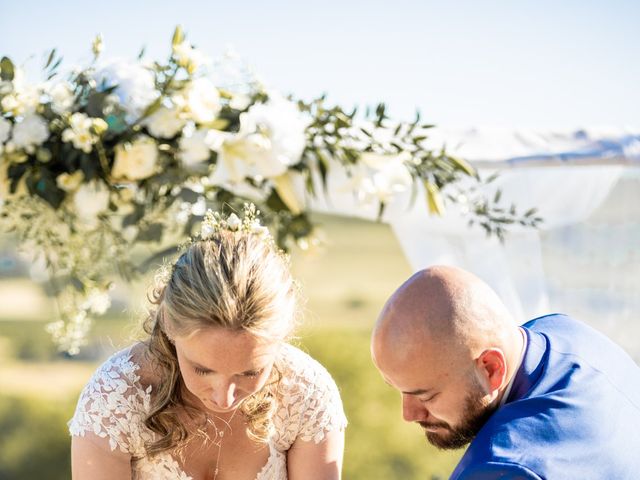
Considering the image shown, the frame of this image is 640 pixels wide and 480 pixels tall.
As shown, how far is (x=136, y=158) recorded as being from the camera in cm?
218

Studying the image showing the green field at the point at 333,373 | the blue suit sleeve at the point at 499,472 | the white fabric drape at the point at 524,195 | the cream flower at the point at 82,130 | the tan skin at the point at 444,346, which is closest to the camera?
the blue suit sleeve at the point at 499,472

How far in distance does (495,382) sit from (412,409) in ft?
0.56

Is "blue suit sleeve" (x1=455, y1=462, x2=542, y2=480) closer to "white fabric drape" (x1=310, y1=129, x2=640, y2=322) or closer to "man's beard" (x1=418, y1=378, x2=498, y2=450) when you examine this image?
"man's beard" (x1=418, y1=378, x2=498, y2=450)

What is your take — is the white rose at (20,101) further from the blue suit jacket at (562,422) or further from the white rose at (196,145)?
the blue suit jacket at (562,422)

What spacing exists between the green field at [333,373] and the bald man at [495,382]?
144 centimetres

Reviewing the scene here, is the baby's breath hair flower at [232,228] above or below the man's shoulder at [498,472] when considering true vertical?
above

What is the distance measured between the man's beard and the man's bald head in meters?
0.09

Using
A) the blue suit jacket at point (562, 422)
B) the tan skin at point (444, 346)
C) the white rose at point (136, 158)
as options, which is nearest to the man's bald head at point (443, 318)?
the tan skin at point (444, 346)

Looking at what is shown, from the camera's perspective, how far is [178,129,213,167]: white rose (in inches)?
87.1

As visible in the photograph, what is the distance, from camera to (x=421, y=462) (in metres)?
3.23

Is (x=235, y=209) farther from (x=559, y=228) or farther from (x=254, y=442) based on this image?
(x=559, y=228)

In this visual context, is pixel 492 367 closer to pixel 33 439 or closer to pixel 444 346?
pixel 444 346

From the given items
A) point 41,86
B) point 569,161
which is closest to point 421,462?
point 569,161

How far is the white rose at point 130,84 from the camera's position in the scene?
Result: 2.23m
